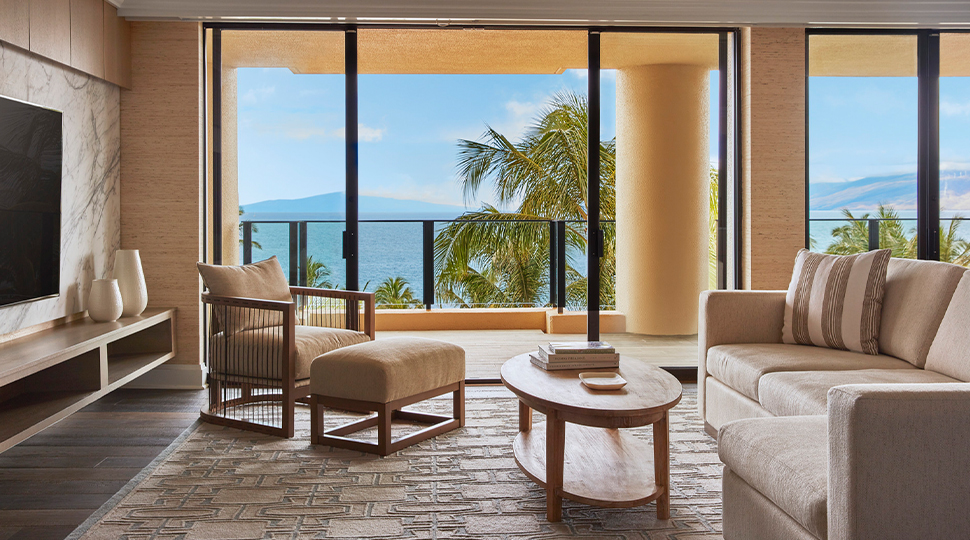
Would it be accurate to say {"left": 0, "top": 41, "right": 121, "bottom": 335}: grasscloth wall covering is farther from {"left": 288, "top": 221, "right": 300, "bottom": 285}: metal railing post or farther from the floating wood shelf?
{"left": 288, "top": 221, "right": 300, "bottom": 285}: metal railing post

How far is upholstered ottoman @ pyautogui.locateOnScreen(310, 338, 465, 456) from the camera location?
281 centimetres

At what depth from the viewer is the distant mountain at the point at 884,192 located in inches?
173

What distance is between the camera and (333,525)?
2.16m

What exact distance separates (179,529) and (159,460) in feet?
2.51

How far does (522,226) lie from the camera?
6230mm

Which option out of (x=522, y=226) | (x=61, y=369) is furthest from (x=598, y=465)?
(x=522, y=226)

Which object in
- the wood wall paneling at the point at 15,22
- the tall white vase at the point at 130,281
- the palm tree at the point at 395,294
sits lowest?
the palm tree at the point at 395,294

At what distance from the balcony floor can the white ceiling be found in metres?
2.12

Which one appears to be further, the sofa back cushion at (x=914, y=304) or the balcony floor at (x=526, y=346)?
the balcony floor at (x=526, y=346)

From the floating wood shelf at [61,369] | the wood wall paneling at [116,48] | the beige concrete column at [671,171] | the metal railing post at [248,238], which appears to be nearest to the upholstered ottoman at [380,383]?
the floating wood shelf at [61,369]

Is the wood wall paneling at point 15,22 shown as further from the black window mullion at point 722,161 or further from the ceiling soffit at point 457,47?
the black window mullion at point 722,161

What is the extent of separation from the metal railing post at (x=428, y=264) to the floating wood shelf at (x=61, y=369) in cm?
256

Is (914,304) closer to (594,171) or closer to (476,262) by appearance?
(594,171)

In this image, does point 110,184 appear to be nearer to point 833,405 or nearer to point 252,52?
point 252,52
